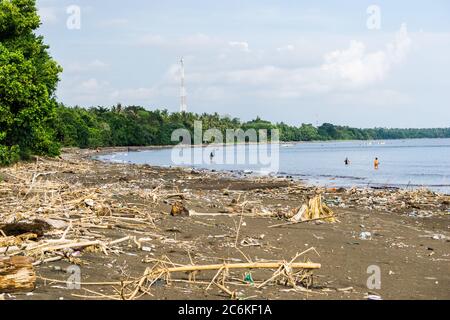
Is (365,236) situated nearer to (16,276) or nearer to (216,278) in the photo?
(216,278)

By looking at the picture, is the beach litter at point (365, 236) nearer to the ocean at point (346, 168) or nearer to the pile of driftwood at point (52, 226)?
the pile of driftwood at point (52, 226)

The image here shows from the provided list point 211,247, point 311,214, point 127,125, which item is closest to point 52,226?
point 211,247

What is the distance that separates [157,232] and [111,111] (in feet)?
428

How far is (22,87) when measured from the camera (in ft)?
85.4

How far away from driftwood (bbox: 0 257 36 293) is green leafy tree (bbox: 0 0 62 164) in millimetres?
20731

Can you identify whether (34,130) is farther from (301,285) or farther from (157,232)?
(301,285)

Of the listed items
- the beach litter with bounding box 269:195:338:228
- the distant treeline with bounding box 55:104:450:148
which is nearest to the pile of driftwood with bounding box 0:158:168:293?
the beach litter with bounding box 269:195:338:228

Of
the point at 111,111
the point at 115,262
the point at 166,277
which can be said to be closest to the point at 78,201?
the point at 115,262

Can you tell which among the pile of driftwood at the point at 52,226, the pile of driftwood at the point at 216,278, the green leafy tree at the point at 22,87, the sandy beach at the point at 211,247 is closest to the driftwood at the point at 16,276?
the pile of driftwood at the point at 52,226

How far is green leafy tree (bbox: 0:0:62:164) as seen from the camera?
26.0m

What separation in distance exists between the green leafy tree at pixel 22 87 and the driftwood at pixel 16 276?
816 inches

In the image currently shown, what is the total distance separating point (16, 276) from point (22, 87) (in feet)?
72.9

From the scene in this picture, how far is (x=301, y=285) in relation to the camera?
6969 millimetres

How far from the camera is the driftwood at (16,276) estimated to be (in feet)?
18.3
